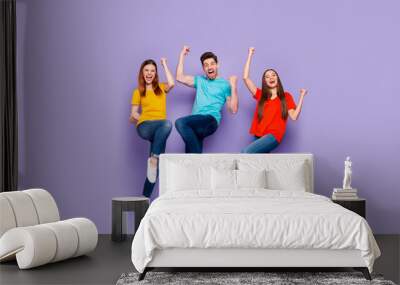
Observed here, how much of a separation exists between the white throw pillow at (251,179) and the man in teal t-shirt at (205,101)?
2.69 feet

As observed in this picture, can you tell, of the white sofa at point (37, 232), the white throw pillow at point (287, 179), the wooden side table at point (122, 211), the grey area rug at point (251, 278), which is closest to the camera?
the grey area rug at point (251, 278)

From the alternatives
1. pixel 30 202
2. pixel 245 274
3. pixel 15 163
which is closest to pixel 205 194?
pixel 245 274

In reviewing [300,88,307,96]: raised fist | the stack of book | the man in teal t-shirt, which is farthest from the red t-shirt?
the stack of book

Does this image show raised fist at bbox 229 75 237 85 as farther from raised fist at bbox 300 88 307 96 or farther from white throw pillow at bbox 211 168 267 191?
white throw pillow at bbox 211 168 267 191

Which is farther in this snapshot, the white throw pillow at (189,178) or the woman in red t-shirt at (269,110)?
the woman in red t-shirt at (269,110)

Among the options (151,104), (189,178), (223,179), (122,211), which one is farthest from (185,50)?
(122,211)

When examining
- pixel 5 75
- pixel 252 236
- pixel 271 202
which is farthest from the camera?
pixel 5 75

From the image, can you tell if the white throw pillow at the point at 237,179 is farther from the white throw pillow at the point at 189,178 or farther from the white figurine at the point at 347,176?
the white figurine at the point at 347,176

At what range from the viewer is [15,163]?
22.5 ft

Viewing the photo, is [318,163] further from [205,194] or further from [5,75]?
[5,75]

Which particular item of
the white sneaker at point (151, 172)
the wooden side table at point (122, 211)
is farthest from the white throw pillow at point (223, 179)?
the white sneaker at point (151, 172)

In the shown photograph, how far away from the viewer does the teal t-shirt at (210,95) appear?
700cm

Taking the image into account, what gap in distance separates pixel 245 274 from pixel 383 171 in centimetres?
279

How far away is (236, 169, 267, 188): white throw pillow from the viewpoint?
627 cm
